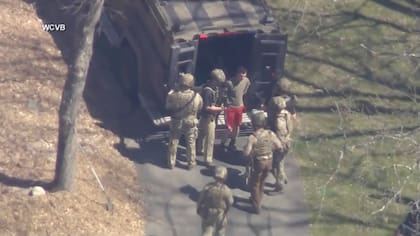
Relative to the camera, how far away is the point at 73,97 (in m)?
12.7

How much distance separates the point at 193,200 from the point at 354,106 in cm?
405

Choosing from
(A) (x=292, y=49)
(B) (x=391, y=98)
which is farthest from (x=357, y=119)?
(A) (x=292, y=49)

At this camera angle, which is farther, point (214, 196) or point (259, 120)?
point (259, 120)

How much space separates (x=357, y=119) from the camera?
16766 millimetres

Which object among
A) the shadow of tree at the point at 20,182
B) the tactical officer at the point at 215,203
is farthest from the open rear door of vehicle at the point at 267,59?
the shadow of tree at the point at 20,182

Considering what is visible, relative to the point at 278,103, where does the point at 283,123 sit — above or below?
below

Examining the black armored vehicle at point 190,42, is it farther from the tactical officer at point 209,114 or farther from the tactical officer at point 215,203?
the tactical officer at point 215,203

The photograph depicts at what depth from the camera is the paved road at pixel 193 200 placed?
1416cm

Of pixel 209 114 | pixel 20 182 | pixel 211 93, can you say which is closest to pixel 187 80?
pixel 211 93

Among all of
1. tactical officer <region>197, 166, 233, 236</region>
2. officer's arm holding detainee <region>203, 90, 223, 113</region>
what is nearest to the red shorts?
officer's arm holding detainee <region>203, 90, 223, 113</region>

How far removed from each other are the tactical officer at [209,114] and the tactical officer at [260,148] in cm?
95

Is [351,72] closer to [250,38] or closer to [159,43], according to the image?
[250,38]

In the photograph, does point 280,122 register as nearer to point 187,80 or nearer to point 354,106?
point 187,80

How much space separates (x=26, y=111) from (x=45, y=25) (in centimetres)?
266
